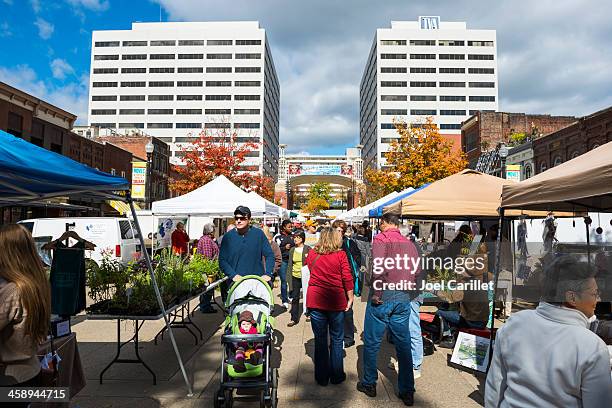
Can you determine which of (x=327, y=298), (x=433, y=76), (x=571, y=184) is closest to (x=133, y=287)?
(x=327, y=298)

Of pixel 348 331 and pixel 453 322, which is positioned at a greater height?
pixel 453 322

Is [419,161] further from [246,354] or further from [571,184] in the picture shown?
[246,354]

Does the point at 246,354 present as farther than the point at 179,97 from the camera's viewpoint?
No

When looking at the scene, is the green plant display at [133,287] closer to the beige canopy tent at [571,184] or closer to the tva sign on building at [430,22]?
the beige canopy tent at [571,184]

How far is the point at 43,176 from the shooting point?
3.47 metres

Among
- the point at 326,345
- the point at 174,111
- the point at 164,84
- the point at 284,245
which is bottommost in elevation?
the point at 326,345

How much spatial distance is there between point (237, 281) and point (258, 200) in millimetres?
7496

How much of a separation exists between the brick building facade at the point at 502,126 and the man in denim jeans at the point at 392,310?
37.8 metres

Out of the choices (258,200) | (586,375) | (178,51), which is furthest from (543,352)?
(178,51)

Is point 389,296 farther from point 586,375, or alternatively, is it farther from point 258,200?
point 258,200

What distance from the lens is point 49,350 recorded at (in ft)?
12.0

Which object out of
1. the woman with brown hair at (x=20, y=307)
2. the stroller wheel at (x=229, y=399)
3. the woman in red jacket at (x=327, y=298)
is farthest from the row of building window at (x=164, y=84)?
the woman with brown hair at (x=20, y=307)

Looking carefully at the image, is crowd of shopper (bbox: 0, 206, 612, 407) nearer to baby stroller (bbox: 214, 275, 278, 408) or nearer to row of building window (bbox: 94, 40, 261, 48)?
baby stroller (bbox: 214, 275, 278, 408)

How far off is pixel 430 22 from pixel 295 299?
104993mm
